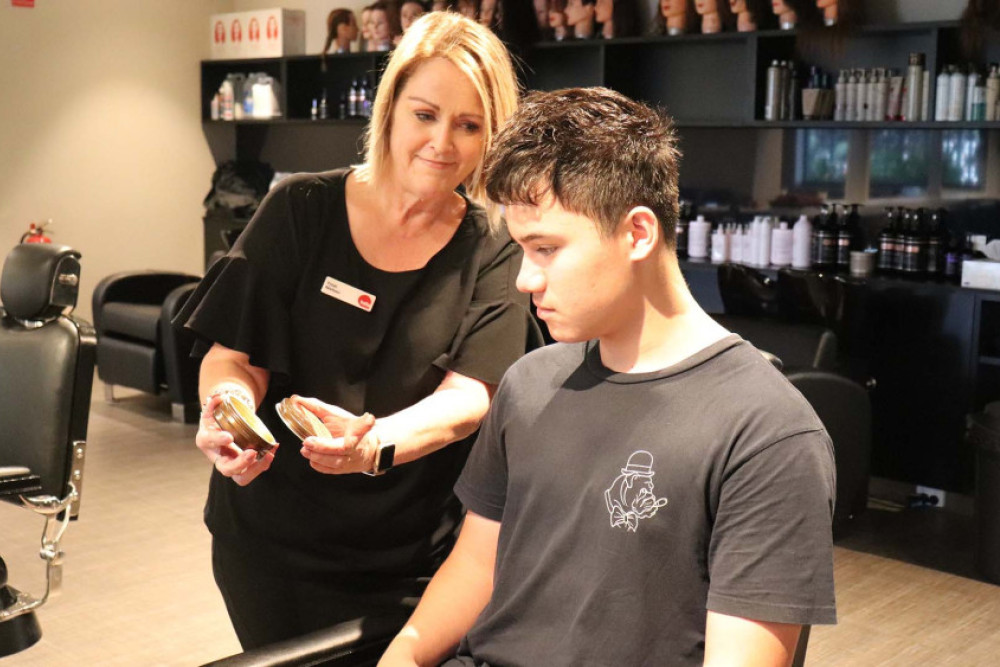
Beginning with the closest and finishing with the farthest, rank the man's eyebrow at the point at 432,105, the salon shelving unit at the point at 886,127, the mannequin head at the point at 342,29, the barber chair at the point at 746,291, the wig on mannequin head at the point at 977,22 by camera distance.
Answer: the man's eyebrow at the point at 432,105
the wig on mannequin head at the point at 977,22
the salon shelving unit at the point at 886,127
the barber chair at the point at 746,291
the mannequin head at the point at 342,29

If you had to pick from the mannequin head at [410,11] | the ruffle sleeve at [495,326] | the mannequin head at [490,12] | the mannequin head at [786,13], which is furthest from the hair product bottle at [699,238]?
the ruffle sleeve at [495,326]

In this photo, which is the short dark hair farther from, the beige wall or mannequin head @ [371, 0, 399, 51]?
the beige wall

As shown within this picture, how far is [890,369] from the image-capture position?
15.6 feet

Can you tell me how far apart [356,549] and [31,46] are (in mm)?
6297

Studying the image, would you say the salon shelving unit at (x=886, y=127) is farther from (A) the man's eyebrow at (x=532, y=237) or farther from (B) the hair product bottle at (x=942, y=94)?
(A) the man's eyebrow at (x=532, y=237)

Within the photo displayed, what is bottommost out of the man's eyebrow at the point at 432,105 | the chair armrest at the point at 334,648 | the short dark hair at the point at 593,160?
the chair armrest at the point at 334,648

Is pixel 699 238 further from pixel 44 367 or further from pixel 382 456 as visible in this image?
pixel 382 456

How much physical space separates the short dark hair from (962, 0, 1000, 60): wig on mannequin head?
3.41 metres

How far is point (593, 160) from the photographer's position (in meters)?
1.30

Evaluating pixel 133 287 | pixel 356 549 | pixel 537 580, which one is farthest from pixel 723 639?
pixel 133 287

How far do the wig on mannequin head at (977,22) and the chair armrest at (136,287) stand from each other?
4.13 meters

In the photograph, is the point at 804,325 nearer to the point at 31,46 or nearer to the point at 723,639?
the point at 723,639

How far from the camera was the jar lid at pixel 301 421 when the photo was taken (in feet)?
4.56

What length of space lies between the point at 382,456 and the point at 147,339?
477 centimetres
